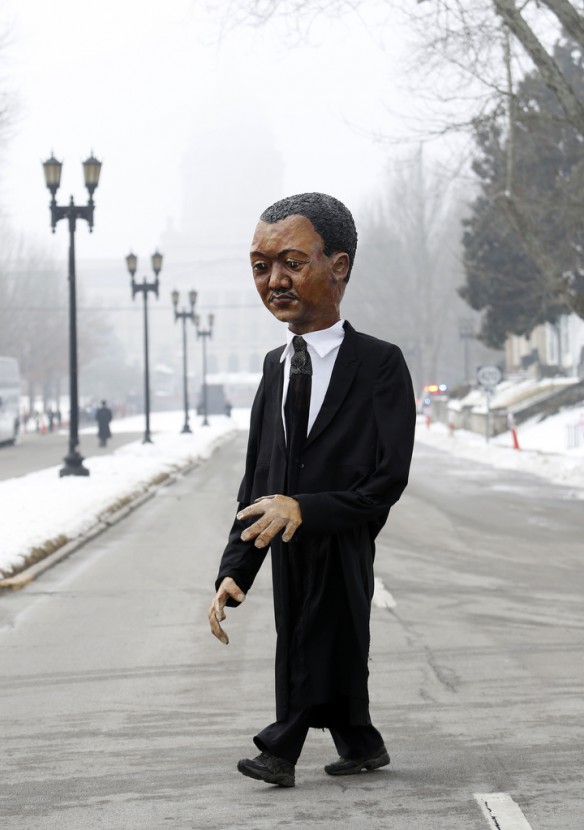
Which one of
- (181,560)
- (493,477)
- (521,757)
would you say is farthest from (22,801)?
(493,477)

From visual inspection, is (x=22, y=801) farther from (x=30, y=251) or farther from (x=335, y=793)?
(x=30, y=251)

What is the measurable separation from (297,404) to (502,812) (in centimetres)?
156

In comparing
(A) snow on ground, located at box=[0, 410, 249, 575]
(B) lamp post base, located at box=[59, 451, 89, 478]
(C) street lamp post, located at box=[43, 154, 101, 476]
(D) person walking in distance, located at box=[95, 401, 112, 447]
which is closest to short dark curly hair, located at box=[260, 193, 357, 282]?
(A) snow on ground, located at box=[0, 410, 249, 575]

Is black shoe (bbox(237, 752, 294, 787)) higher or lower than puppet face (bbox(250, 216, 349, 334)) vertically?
lower

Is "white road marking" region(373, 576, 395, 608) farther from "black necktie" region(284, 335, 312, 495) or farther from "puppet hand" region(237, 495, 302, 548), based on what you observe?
"puppet hand" region(237, 495, 302, 548)

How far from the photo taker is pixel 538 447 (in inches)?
1617

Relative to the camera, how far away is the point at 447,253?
82.6 meters

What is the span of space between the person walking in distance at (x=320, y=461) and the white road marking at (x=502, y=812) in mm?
538

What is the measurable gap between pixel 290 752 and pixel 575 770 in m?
1.26

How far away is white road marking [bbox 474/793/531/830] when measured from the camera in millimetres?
4844

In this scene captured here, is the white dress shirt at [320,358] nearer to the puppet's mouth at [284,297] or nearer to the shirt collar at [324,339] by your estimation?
the shirt collar at [324,339]

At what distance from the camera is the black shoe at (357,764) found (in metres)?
5.32

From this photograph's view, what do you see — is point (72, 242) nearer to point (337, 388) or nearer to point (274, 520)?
point (337, 388)

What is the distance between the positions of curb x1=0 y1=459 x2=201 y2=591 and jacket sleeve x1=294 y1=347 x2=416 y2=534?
797 cm
